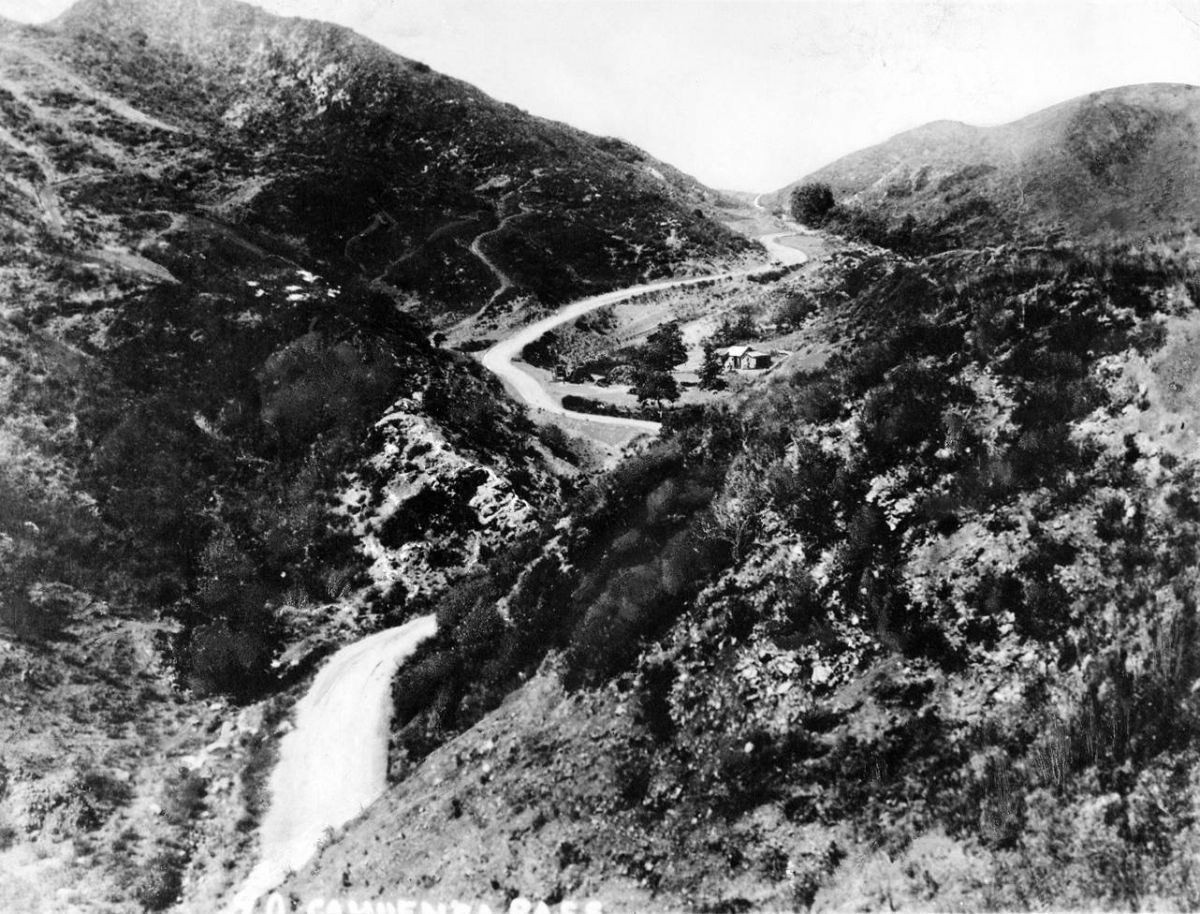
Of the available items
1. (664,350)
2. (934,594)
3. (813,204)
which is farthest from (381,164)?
(934,594)

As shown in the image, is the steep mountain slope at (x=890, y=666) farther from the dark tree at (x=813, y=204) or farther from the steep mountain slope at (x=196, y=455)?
the dark tree at (x=813, y=204)

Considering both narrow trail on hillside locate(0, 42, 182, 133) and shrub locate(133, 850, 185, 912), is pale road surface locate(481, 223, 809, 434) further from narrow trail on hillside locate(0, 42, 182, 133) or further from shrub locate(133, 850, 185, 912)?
narrow trail on hillside locate(0, 42, 182, 133)

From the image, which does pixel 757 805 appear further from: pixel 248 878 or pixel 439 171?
pixel 439 171

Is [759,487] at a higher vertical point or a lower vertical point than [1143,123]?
lower

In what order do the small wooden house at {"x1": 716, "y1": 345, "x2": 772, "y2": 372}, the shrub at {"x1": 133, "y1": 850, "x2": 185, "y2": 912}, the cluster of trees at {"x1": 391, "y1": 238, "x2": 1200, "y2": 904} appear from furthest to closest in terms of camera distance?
1. the small wooden house at {"x1": 716, "y1": 345, "x2": 772, "y2": 372}
2. the shrub at {"x1": 133, "y1": 850, "x2": 185, "y2": 912}
3. the cluster of trees at {"x1": 391, "y1": 238, "x2": 1200, "y2": 904}

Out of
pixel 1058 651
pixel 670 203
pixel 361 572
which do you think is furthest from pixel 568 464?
pixel 670 203

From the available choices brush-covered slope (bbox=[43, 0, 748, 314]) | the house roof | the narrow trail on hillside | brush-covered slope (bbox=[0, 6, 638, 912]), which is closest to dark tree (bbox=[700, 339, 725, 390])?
the house roof

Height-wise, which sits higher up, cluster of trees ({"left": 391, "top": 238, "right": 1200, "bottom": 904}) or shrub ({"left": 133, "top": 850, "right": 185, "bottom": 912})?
cluster of trees ({"left": 391, "top": 238, "right": 1200, "bottom": 904})
